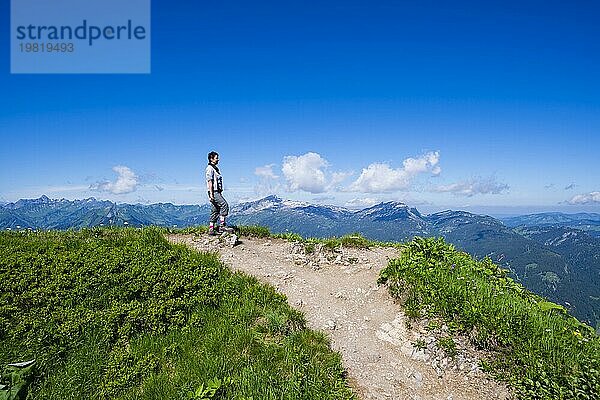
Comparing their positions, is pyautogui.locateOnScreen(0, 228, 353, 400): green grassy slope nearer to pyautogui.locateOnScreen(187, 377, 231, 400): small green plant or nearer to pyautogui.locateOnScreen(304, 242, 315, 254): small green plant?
pyautogui.locateOnScreen(187, 377, 231, 400): small green plant

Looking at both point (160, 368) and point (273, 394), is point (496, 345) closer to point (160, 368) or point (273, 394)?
point (273, 394)

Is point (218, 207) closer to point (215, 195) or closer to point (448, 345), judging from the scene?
point (215, 195)

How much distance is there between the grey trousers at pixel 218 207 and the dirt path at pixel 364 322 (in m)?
1.00

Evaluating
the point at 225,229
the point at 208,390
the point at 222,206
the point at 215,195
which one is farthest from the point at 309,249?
the point at 208,390

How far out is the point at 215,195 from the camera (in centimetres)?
1452

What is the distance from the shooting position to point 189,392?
5.98 meters

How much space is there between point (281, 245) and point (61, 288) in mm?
8427

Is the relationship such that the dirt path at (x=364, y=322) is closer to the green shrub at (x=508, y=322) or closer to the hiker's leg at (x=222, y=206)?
the green shrub at (x=508, y=322)

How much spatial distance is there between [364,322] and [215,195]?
7894 mm

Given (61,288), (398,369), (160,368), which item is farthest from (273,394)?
(61,288)

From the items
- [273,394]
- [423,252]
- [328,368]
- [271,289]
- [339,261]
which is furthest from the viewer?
[339,261]

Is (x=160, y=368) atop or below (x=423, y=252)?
below

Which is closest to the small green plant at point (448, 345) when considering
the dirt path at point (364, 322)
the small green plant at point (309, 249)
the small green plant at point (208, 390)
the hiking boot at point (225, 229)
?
the dirt path at point (364, 322)

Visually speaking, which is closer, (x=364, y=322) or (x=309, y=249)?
(x=364, y=322)
